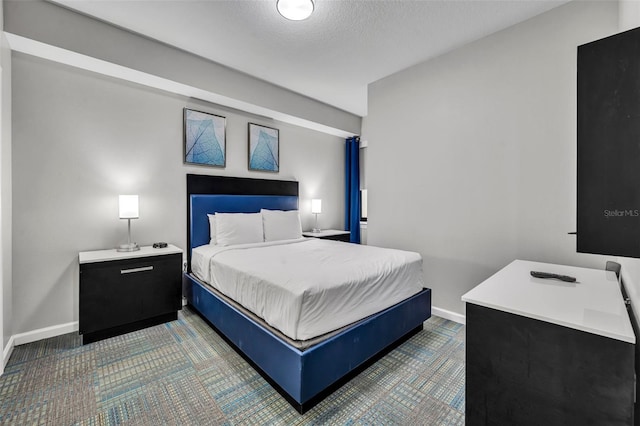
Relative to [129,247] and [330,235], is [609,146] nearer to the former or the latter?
[129,247]

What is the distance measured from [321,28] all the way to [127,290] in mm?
2953

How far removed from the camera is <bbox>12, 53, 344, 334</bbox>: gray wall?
2.37 metres

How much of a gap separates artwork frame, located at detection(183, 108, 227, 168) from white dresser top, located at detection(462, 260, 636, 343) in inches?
127

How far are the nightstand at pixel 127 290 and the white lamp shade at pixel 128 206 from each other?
358 mm

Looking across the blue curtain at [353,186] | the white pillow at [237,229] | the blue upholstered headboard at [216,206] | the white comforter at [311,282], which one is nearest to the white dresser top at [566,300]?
the white comforter at [311,282]

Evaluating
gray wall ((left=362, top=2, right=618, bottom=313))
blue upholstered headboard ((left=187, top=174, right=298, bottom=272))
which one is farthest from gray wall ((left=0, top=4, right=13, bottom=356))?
gray wall ((left=362, top=2, right=618, bottom=313))

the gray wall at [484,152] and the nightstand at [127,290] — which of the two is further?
the nightstand at [127,290]

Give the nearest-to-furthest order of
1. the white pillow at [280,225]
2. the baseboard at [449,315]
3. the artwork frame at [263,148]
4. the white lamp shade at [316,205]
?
1. the baseboard at [449,315]
2. the white pillow at [280,225]
3. the artwork frame at [263,148]
4. the white lamp shade at [316,205]

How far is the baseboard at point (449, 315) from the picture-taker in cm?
279

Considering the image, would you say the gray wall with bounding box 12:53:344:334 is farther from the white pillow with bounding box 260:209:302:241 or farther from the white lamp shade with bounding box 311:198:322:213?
the white lamp shade with bounding box 311:198:322:213

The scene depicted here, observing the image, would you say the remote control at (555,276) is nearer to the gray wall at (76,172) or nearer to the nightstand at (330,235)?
the nightstand at (330,235)

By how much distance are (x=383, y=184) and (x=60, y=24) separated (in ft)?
11.1

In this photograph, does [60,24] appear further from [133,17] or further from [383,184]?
[383,184]

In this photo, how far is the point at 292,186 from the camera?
173 inches
